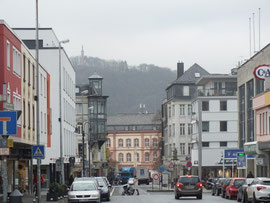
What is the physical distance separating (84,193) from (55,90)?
112 ft

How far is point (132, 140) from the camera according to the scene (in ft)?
615

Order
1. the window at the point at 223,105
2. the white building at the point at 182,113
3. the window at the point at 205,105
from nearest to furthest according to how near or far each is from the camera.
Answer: the window at the point at 223,105, the window at the point at 205,105, the white building at the point at 182,113

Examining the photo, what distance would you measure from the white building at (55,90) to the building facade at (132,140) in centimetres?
9600

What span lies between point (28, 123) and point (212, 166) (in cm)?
5695

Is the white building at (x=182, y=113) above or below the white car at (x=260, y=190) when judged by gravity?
above

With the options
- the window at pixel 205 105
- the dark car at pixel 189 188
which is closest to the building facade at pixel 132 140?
the window at pixel 205 105

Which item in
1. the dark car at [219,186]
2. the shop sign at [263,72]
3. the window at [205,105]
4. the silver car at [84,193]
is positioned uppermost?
the shop sign at [263,72]

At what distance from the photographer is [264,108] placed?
65875 mm

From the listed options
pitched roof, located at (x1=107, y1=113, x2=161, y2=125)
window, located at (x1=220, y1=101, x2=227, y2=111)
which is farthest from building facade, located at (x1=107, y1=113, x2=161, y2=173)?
window, located at (x1=220, y1=101, x2=227, y2=111)

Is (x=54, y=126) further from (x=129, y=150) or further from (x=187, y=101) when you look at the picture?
(x=129, y=150)

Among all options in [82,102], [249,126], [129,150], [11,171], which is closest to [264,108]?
[249,126]

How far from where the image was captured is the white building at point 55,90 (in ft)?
241

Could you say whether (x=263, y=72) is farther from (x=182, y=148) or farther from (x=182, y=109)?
(x=182, y=148)

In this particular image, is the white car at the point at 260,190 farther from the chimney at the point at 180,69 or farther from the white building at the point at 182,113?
the chimney at the point at 180,69
